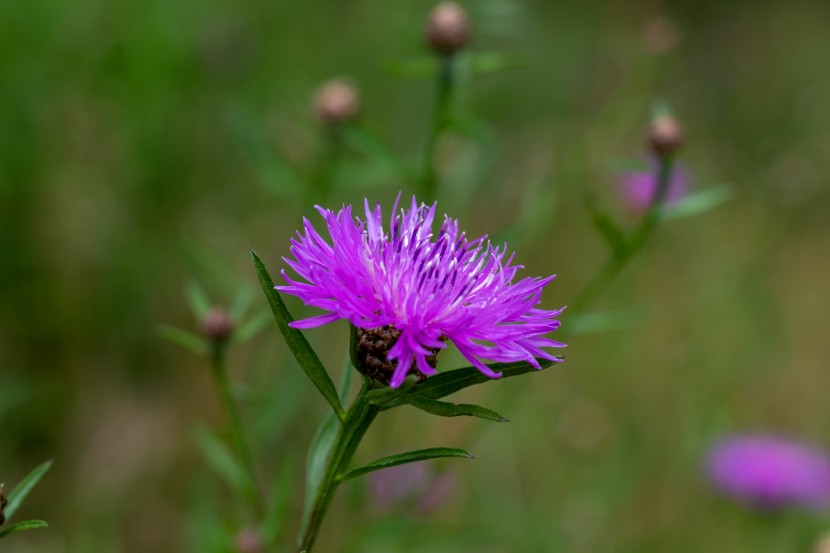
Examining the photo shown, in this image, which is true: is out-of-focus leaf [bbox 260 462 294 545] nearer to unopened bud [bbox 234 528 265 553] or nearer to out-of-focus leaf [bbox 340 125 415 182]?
unopened bud [bbox 234 528 265 553]

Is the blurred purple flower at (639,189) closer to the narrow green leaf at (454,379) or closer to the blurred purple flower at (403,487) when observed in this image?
the blurred purple flower at (403,487)

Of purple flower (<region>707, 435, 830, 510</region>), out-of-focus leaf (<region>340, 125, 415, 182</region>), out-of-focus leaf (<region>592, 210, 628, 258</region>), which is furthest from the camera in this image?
purple flower (<region>707, 435, 830, 510</region>)

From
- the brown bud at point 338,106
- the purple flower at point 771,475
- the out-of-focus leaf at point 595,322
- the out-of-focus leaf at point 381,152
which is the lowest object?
the purple flower at point 771,475

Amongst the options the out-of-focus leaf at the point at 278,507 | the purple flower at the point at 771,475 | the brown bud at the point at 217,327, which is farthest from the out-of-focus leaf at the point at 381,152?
the purple flower at the point at 771,475

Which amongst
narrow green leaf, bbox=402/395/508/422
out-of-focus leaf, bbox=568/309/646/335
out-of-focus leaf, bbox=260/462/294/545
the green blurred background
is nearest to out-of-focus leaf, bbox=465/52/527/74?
the green blurred background

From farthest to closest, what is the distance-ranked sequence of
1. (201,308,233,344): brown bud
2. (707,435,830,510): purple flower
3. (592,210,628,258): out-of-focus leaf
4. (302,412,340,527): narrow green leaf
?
(707,435,830,510): purple flower
(592,210,628,258): out-of-focus leaf
(201,308,233,344): brown bud
(302,412,340,527): narrow green leaf

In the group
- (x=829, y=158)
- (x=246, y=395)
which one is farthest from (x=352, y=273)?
(x=829, y=158)

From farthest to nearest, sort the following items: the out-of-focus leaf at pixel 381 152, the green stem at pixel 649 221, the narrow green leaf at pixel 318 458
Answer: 1. the out-of-focus leaf at pixel 381 152
2. the green stem at pixel 649 221
3. the narrow green leaf at pixel 318 458
